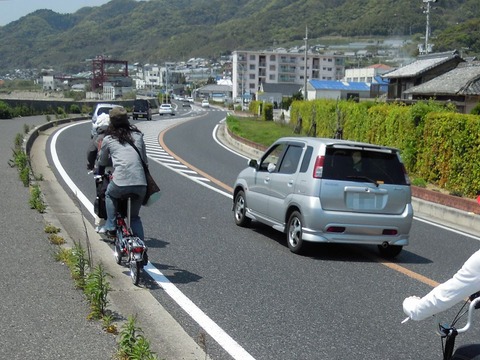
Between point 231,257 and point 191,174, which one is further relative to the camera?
point 191,174

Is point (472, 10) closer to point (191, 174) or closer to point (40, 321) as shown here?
point (191, 174)

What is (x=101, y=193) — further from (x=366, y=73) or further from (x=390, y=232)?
(x=366, y=73)

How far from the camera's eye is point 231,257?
845 centimetres

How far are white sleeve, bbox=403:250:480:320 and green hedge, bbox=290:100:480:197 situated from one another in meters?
12.1

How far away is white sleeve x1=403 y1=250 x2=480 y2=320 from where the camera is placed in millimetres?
2998

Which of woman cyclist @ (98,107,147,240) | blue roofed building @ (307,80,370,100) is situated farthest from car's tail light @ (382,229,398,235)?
blue roofed building @ (307,80,370,100)

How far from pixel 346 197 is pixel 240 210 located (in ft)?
8.90

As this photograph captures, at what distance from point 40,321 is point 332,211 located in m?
4.59

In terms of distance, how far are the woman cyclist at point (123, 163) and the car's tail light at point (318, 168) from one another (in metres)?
2.71

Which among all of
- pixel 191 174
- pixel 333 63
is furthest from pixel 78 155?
pixel 333 63

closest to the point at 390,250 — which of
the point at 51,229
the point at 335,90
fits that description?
the point at 51,229

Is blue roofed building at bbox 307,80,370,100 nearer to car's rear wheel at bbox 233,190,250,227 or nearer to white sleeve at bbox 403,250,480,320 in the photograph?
car's rear wheel at bbox 233,190,250,227

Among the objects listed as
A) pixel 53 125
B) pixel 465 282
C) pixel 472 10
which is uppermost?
pixel 472 10

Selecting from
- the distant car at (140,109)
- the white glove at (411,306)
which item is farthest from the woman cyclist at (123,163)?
the distant car at (140,109)
